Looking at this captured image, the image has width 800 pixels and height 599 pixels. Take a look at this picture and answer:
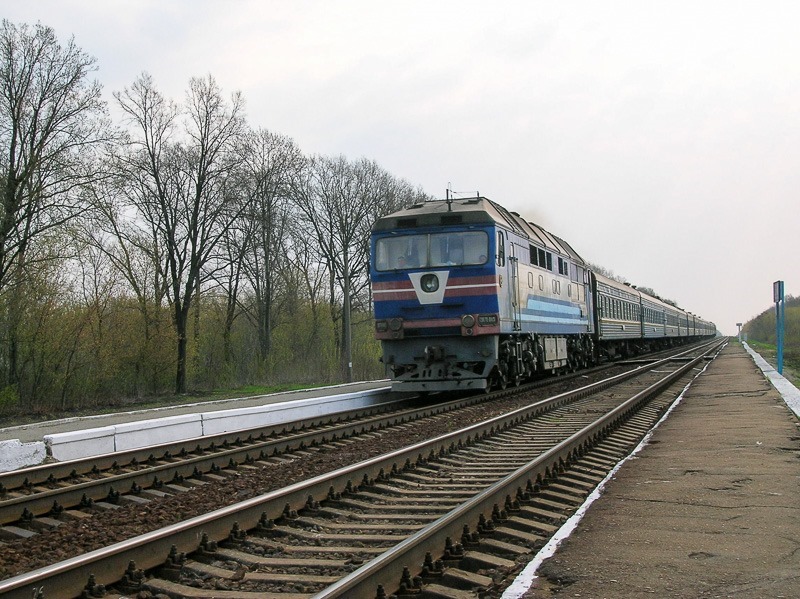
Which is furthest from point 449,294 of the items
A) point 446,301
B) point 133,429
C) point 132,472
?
point 132,472

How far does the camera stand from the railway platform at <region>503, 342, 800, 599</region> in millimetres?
4523

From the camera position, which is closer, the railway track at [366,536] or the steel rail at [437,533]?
the steel rail at [437,533]

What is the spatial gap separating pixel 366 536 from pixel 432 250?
10.9m

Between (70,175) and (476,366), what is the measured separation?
620 inches

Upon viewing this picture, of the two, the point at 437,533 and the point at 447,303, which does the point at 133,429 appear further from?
the point at 437,533

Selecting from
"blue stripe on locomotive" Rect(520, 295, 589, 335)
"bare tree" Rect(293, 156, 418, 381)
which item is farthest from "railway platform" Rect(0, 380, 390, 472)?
"bare tree" Rect(293, 156, 418, 381)

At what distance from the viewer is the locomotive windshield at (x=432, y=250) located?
1602cm

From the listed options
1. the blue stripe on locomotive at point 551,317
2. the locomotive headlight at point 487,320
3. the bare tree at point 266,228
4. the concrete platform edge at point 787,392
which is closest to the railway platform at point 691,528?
the concrete platform edge at point 787,392

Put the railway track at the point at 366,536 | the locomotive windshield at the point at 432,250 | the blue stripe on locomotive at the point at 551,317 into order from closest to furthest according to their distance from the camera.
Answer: the railway track at the point at 366,536 → the locomotive windshield at the point at 432,250 → the blue stripe on locomotive at the point at 551,317

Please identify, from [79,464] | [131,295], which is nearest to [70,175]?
[131,295]

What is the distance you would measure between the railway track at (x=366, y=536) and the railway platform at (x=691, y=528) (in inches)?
13.4

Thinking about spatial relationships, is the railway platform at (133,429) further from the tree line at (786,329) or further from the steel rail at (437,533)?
the tree line at (786,329)

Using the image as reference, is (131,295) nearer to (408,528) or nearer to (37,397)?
(37,397)

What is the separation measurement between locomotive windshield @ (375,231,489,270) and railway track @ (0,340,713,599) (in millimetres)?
7032
